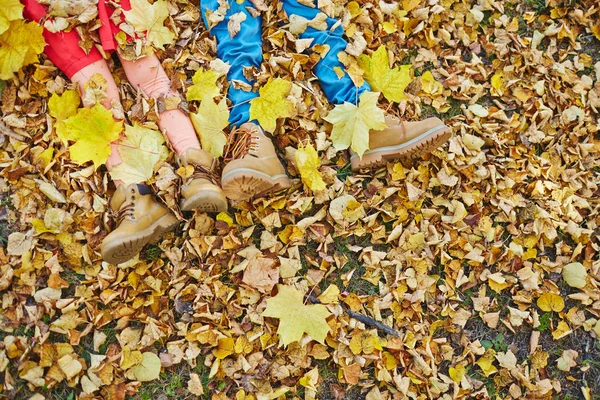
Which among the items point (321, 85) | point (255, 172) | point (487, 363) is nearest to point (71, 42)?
point (255, 172)

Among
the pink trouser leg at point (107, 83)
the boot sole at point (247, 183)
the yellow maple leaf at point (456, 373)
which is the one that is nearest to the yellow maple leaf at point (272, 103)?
the boot sole at point (247, 183)

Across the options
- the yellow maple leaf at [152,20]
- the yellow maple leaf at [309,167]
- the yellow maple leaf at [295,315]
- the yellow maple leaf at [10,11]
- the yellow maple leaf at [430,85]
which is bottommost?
the yellow maple leaf at [295,315]

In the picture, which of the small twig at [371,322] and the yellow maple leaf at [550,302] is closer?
the small twig at [371,322]

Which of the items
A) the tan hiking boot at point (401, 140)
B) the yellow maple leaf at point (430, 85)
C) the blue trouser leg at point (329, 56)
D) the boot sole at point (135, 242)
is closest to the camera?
the boot sole at point (135, 242)

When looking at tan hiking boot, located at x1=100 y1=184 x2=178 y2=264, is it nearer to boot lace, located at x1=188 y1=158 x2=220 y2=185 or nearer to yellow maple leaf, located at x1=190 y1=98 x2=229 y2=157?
boot lace, located at x1=188 y1=158 x2=220 y2=185

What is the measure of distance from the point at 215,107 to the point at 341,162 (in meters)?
0.74

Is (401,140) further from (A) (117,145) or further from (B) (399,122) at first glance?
(A) (117,145)

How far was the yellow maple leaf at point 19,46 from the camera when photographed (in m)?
2.32

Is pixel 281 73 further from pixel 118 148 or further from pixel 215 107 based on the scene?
pixel 118 148

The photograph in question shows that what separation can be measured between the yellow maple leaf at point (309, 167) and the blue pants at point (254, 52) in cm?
32

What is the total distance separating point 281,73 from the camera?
9.00ft

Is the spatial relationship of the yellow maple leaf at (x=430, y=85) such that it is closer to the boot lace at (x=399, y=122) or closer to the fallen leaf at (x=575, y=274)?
the boot lace at (x=399, y=122)

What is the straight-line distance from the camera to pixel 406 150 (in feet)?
8.41

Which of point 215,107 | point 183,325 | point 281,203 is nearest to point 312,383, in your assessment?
point 183,325
